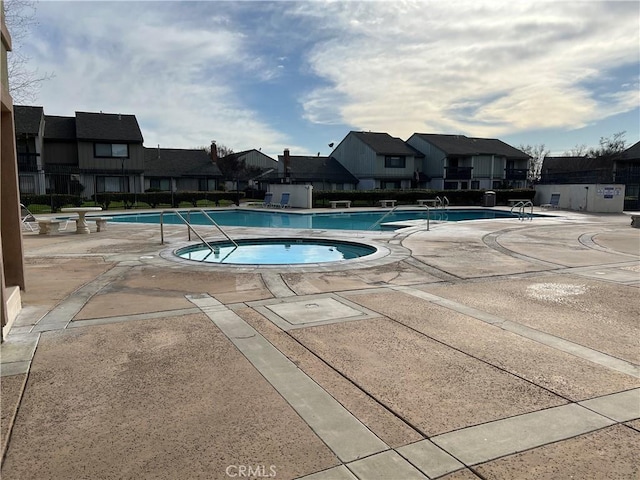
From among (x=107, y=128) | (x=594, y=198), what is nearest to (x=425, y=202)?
(x=594, y=198)

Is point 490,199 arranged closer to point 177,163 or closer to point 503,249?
point 503,249

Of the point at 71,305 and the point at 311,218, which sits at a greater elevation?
the point at 311,218

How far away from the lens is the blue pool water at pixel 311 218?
20922mm

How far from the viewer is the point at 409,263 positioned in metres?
9.32

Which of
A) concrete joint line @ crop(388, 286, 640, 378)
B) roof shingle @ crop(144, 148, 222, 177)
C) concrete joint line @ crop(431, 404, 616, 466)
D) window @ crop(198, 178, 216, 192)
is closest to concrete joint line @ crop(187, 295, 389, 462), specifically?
concrete joint line @ crop(431, 404, 616, 466)

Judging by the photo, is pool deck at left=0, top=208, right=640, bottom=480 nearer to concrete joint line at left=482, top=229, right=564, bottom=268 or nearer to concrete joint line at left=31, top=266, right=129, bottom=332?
concrete joint line at left=31, top=266, right=129, bottom=332

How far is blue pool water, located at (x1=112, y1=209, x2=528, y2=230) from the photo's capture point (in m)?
20.9

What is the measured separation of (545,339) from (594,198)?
89.3 ft

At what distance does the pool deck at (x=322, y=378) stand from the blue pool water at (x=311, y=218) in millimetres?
12974

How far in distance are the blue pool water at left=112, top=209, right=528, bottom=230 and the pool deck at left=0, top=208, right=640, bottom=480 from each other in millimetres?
12974

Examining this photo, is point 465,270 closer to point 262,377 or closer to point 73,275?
point 262,377

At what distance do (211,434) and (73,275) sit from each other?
6370mm

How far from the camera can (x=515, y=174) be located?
48000mm

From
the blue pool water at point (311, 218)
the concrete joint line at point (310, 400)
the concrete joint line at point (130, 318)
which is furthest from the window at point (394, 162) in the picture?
the concrete joint line at point (310, 400)
